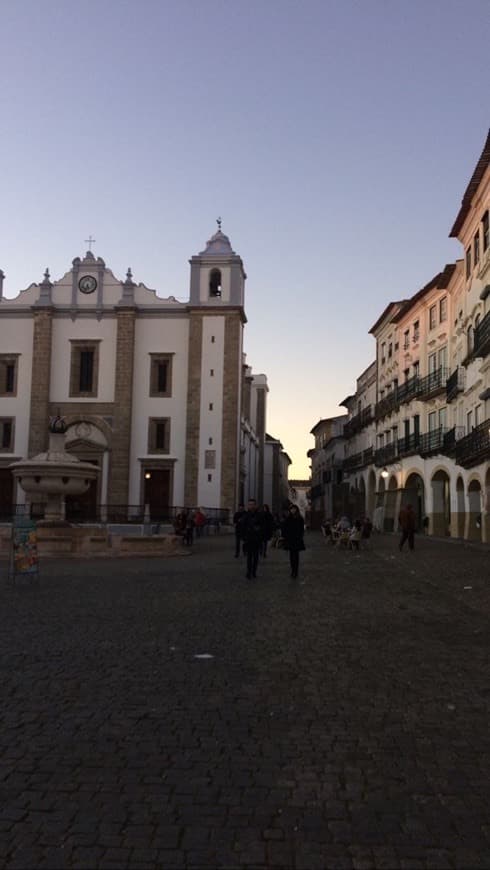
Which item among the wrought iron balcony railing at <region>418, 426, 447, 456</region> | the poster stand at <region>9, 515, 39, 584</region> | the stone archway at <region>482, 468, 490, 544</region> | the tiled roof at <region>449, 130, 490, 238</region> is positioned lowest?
the poster stand at <region>9, 515, 39, 584</region>

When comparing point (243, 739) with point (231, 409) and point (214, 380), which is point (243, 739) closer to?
point (231, 409)

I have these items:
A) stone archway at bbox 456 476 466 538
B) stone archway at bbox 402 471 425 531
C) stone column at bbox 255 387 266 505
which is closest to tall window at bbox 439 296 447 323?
stone archway at bbox 402 471 425 531

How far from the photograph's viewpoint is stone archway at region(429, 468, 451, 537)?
39219mm

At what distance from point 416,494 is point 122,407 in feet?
59.2

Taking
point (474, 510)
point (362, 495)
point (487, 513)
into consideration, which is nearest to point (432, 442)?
point (474, 510)

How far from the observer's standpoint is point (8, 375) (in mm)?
47031

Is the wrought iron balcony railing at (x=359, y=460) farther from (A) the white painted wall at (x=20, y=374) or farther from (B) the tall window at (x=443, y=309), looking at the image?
(A) the white painted wall at (x=20, y=374)

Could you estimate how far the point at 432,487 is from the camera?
39688 millimetres

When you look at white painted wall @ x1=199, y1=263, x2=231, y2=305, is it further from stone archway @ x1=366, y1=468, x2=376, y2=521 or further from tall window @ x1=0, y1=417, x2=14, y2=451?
stone archway @ x1=366, y1=468, x2=376, y2=521

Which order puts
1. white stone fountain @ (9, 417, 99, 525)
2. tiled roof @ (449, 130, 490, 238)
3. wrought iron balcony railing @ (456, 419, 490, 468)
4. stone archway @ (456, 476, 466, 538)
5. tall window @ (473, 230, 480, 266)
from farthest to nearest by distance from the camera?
1. stone archway @ (456, 476, 466, 538)
2. tall window @ (473, 230, 480, 266)
3. wrought iron balcony railing @ (456, 419, 490, 468)
4. tiled roof @ (449, 130, 490, 238)
5. white stone fountain @ (9, 417, 99, 525)

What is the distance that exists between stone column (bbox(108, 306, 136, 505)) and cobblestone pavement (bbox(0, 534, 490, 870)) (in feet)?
115

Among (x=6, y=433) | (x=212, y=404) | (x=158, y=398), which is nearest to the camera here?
(x=212, y=404)

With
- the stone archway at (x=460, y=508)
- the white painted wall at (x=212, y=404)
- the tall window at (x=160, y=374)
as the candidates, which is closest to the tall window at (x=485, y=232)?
the stone archway at (x=460, y=508)

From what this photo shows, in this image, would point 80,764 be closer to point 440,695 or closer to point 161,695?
point 161,695
